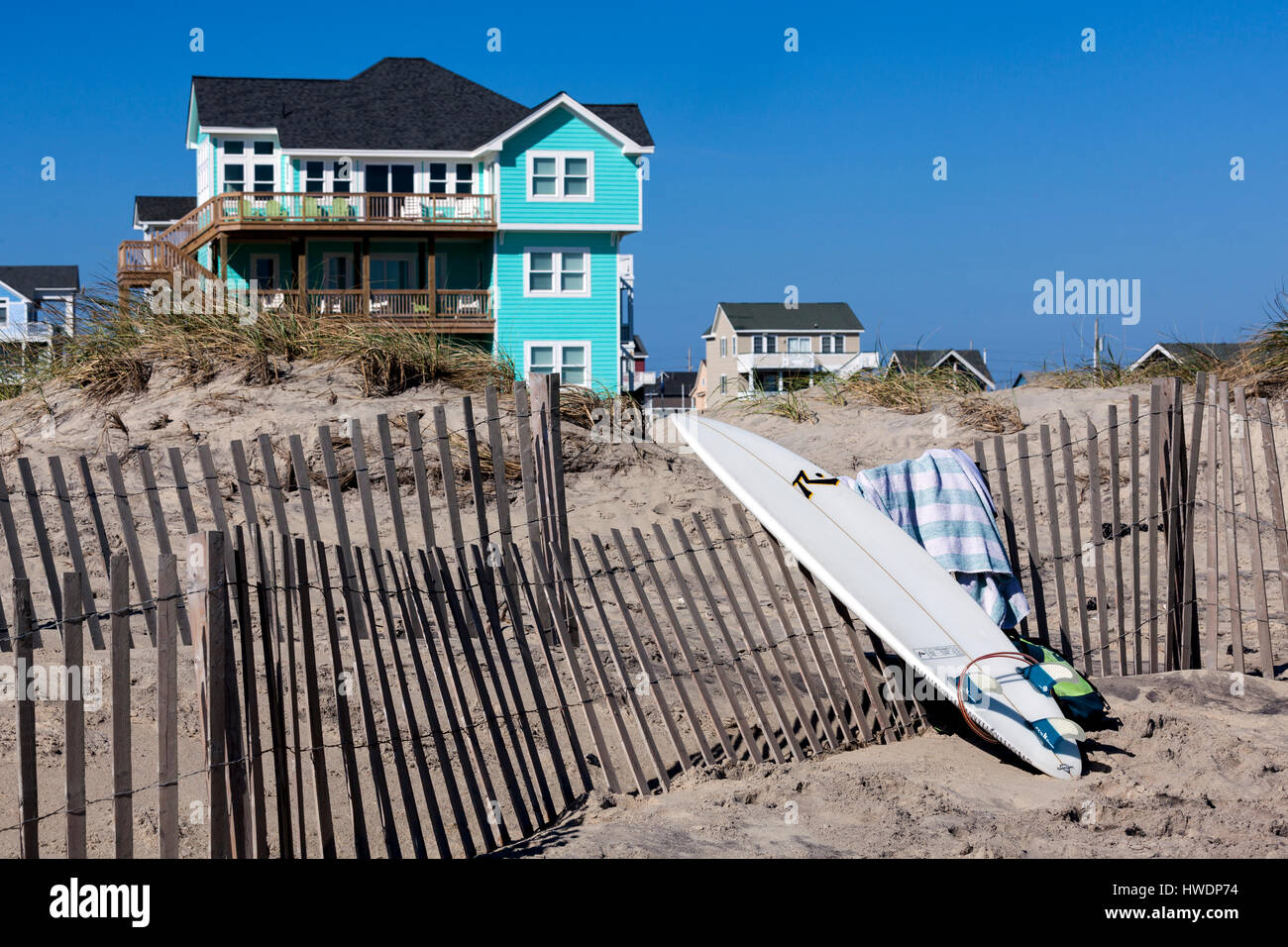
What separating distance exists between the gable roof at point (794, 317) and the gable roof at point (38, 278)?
32435 mm

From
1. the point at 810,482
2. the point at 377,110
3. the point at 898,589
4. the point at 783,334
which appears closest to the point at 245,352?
the point at 810,482

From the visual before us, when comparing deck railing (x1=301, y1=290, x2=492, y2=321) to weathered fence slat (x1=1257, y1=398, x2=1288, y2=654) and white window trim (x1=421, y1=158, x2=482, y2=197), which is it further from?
weathered fence slat (x1=1257, y1=398, x2=1288, y2=654)

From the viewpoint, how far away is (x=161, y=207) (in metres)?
50.6

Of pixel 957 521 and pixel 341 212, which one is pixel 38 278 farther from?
pixel 957 521

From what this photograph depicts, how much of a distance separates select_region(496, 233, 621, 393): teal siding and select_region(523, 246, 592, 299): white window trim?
0.07 meters

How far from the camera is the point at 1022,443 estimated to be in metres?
6.06

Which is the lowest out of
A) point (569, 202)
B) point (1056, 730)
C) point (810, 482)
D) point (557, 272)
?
point (1056, 730)

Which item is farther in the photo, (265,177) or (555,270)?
(265,177)

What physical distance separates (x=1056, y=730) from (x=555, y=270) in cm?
2493

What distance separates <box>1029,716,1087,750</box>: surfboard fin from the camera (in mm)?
4703

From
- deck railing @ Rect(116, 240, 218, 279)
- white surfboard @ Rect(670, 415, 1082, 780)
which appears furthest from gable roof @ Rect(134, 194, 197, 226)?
white surfboard @ Rect(670, 415, 1082, 780)
